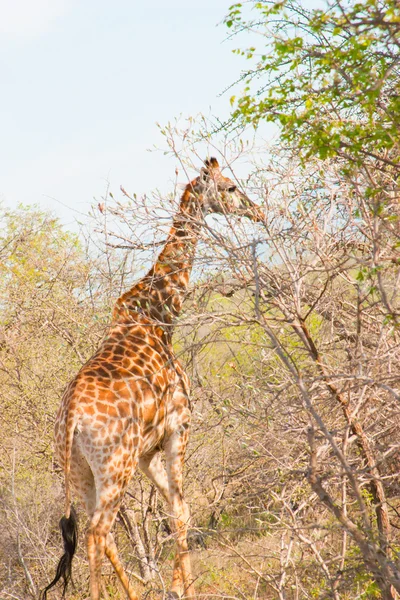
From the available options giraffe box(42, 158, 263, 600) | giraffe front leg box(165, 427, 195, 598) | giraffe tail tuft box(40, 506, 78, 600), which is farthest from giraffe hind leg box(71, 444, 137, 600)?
giraffe front leg box(165, 427, 195, 598)

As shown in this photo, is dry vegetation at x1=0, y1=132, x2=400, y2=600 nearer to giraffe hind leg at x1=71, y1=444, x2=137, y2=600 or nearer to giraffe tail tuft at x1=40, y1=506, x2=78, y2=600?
giraffe hind leg at x1=71, y1=444, x2=137, y2=600

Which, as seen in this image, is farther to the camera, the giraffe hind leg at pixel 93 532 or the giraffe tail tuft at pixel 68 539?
the giraffe tail tuft at pixel 68 539

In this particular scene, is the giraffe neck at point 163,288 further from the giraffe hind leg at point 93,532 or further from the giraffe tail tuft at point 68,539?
the giraffe tail tuft at point 68,539

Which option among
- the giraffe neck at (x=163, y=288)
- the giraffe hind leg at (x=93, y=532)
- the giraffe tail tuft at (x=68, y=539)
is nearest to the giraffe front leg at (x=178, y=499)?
the giraffe hind leg at (x=93, y=532)

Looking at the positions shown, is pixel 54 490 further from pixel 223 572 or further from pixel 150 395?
pixel 150 395

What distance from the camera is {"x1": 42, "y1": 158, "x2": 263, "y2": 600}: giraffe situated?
4.95 metres

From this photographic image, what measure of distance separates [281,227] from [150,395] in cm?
169

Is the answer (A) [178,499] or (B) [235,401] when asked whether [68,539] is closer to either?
(A) [178,499]

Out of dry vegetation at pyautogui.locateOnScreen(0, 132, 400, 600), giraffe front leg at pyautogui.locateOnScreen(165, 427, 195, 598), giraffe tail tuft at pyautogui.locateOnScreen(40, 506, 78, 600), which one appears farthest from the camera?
giraffe front leg at pyautogui.locateOnScreen(165, 427, 195, 598)

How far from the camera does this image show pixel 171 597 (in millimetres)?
5535

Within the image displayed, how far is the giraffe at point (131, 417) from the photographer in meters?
4.95

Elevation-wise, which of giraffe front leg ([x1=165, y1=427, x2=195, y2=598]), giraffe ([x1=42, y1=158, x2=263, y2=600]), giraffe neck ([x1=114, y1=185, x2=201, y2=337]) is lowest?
giraffe front leg ([x1=165, y1=427, x2=195, y2=598])

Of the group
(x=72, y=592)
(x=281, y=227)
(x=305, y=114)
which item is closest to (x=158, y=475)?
(x=72, y=592)

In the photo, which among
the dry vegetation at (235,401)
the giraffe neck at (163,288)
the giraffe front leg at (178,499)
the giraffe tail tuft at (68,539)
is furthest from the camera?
the giraffe neck at (163,288)
